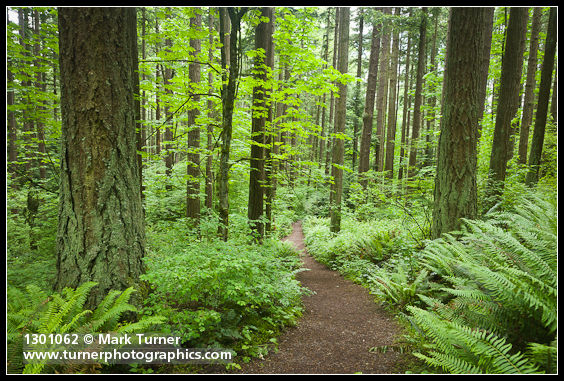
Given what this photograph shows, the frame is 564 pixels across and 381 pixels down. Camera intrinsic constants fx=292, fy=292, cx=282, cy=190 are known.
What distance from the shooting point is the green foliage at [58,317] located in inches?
111

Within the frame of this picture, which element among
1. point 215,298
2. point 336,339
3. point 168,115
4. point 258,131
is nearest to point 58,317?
point 215,298

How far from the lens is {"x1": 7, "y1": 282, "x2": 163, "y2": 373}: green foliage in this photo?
2.82 metres

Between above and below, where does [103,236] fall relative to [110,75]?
below

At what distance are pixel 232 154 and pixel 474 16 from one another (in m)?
7.84

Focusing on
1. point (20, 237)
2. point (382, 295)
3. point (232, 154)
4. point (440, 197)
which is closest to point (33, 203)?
point (20, 237)

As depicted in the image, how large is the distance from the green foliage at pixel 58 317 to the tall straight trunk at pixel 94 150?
29 cm

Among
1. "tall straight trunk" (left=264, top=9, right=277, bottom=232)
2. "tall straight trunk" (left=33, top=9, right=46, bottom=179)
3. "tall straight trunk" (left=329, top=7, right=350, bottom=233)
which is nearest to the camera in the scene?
"tall straight trunk" (left=33, top=9, right=46, bottom=179)

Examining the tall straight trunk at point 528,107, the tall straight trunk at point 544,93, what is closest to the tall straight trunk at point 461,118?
the tall straight trunk at point 544,93

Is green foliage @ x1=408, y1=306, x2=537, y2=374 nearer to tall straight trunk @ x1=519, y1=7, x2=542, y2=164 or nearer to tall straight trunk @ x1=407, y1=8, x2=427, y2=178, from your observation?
tall straight trunk @ x1=519, y1=7, x2=542, y2=164

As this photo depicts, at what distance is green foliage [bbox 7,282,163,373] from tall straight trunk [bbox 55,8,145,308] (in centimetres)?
29

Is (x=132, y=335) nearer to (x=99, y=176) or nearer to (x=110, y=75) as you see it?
(x=99, y=176)

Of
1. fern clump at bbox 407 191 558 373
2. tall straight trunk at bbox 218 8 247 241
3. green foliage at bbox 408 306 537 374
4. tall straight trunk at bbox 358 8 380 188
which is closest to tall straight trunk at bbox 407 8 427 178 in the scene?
tall straight trunk at bbox 358 8 380 188

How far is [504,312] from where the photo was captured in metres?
2.91

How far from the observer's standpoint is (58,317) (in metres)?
2.89
